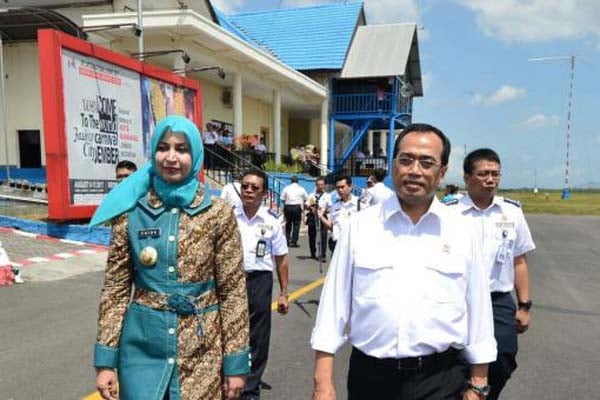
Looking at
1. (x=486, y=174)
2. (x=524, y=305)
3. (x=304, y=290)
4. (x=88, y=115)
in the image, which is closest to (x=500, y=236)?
(x=486, y=174)

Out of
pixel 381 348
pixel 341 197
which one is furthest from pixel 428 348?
pixel 341 197

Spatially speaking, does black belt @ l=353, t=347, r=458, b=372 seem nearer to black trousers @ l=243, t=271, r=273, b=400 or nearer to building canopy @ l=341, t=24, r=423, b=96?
black trousers @ l=243, t=271, r=273, b=400

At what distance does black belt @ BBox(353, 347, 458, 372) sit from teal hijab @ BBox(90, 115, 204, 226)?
3.29 ft

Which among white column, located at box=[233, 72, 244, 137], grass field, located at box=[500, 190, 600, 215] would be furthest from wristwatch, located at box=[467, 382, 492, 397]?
grass field, located at box=[500, 190, 600, 215]

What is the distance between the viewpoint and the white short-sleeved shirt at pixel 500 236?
319 cm

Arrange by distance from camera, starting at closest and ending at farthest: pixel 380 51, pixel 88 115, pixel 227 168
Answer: pixel 88 115 < pixel 227 168 < pixel 380 51

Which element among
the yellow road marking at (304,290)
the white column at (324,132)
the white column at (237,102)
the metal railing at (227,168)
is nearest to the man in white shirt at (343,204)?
the yellow road marking at (304,290)

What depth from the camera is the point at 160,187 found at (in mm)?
2113

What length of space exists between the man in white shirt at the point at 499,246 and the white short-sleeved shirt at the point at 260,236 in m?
1.41

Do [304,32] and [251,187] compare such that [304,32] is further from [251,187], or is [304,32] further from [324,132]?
[251,187]

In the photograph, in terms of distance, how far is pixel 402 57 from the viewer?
2473cm

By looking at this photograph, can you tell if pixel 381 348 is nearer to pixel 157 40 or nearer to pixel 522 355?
pixel 522 355

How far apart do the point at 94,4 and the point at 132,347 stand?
52.7ft

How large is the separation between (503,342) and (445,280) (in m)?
1.36
